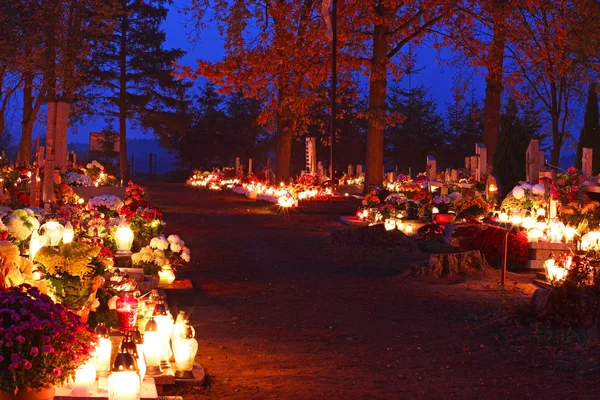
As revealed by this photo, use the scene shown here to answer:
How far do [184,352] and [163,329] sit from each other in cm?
27

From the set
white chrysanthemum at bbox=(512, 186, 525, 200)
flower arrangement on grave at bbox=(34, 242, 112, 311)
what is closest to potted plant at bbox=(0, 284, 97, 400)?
flower arrangement on grave at bbox=(34, 242, 112, 311)

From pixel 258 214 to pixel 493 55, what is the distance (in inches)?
385

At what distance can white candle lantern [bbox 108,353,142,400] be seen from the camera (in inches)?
235

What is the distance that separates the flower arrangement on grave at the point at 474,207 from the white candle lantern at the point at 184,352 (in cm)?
1397

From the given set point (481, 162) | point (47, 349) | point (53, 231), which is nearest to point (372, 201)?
point (481, 162)

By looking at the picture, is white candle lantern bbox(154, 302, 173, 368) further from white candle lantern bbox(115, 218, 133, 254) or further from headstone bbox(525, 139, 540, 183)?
headstone bbox(525, 139, 540, 183)

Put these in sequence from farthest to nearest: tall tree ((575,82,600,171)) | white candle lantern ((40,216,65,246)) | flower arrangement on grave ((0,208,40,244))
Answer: tall tree ((575,82,600,171)), white candle lantern ((40,216,65,246)), flower arrangement on grave ((0,208,40,244))

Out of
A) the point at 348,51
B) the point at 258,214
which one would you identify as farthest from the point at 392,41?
the point at 258,214

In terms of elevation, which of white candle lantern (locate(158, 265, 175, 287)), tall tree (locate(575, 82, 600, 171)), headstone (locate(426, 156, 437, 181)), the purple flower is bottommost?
white candle lantern (locate(158, 265, 175, 287))

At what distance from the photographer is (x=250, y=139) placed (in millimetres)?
74125

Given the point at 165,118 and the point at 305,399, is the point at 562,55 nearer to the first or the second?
the point at 305,399

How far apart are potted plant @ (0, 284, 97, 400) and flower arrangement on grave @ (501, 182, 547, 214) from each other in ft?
48.1

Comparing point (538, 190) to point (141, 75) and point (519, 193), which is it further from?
point (141, 75)

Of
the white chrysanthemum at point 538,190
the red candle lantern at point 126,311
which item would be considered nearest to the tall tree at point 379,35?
the white chrysanthemum at point 538,190
